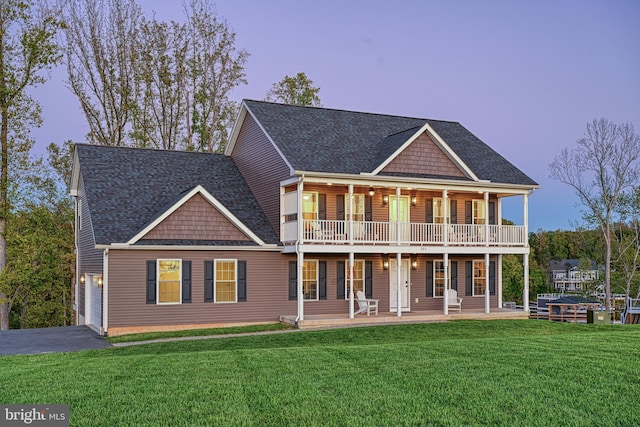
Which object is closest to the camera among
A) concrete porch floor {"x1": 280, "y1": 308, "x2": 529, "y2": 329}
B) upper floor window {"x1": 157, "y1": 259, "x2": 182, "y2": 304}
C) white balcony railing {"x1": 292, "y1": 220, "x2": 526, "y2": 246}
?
upper floor window {"x1": 157, "y1": 259, "x2": 182, "y2": 304}

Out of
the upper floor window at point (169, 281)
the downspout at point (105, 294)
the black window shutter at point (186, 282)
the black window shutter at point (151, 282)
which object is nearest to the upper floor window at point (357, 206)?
the black window shutter at point (186, 282)

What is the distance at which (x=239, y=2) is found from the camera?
102 ft

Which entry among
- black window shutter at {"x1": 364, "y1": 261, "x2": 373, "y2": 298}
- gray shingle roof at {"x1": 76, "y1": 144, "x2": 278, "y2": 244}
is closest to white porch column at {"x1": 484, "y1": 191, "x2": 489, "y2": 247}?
black window shutter at {"x1": 364, "y1": 261, "x2": 373, "y2": 298}

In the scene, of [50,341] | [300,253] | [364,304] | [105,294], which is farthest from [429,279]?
[50,341]

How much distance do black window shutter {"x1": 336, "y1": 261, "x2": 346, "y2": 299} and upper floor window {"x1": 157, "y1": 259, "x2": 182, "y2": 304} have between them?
586cm

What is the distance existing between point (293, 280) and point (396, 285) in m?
4.43

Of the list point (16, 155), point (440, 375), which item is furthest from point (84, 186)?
point (440, 375)

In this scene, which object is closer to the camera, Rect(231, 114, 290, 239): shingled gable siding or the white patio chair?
the white patio chair

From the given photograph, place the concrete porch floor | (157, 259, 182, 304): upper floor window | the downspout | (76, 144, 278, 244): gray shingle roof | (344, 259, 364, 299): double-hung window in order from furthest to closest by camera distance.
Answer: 1. (344, 259, 364, 299): double-hung window
2. the concrete porch floor
3. (76, 144, 278, 244): gray shingle roof
4. (157, 259, 182, 304): upper floor window
5. the downspout

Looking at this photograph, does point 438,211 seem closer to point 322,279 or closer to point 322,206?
point 322,206

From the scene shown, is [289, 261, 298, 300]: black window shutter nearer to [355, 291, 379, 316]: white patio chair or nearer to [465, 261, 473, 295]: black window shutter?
[355, 291, 379, 316]: white patio chair

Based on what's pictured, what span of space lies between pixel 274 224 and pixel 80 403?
562 inches

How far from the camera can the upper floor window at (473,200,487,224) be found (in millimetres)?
25391

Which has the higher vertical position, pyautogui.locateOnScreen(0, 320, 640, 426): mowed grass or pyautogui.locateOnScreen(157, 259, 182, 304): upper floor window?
pyautogui.locateOnScreen(157, 259, 182, 304): upper floor window
